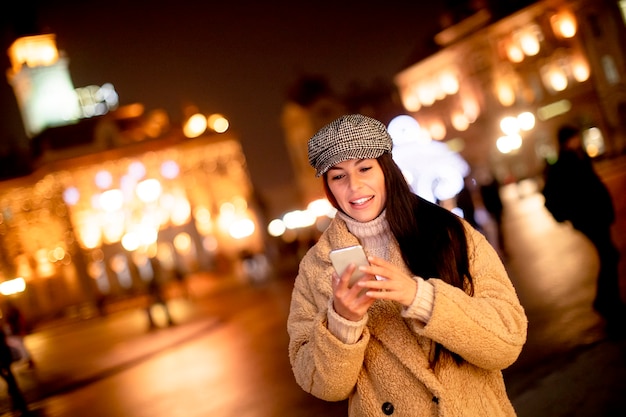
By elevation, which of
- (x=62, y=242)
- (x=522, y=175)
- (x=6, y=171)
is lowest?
(x=522, y=175)

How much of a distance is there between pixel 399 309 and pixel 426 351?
0.17 meters

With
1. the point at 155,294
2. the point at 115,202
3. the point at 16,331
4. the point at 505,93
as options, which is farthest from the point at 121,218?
the point at 16,331

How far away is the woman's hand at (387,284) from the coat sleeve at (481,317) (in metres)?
0.10

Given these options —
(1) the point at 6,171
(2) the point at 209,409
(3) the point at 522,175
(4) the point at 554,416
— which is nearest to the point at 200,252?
(1) the point at 6,171

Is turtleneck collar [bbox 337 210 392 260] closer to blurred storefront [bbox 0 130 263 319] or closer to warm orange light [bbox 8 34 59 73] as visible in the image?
blurred storefront [bbox 0 130 263 319]

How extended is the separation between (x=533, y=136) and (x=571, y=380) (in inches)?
1651

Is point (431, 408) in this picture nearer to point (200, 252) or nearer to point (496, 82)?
point (496, 82)

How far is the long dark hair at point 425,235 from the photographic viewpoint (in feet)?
8.00

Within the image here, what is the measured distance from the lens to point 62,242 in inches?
2269

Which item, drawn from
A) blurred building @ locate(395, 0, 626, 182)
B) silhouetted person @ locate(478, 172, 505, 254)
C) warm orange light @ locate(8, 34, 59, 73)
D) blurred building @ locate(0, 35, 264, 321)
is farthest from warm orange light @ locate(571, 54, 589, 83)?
warm orange light @ locate(8, 34, 59, 73)

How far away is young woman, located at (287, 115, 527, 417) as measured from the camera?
2248 millimetres

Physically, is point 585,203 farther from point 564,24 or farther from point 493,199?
point 564,24

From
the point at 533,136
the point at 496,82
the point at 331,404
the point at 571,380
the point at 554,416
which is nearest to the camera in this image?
the point at 554,416

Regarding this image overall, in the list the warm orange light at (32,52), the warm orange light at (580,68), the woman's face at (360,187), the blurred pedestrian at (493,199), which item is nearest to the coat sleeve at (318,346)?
the woman's face at (360,187)
